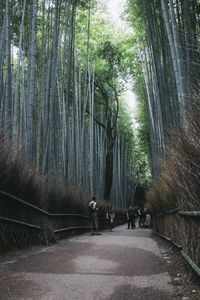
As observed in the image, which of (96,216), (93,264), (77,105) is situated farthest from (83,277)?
(77,105)

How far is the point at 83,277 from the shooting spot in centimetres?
358

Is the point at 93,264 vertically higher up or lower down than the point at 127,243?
lower down

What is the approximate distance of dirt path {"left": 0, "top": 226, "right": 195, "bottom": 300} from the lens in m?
2.96

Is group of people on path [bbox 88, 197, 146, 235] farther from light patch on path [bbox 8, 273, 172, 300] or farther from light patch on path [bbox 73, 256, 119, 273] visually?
light patch on path [bbox 8, 273, 172, 300]

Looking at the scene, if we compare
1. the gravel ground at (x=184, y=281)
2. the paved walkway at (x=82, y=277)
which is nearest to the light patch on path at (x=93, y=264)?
the paved walkway at (x=82, y=277)

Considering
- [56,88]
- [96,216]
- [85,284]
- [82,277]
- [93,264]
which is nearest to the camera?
[85,284]

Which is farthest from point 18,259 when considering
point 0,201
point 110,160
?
point 110,160

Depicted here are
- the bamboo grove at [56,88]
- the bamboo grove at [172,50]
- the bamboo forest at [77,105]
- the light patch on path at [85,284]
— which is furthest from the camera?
the bamboo grove at [56,88]

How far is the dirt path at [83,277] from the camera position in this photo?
9.70ft

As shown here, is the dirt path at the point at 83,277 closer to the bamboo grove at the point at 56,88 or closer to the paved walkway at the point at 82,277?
the paved walkway at the point at 82,277

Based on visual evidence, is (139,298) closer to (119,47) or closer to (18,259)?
(18,259)

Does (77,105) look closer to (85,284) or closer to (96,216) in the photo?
(96,216)

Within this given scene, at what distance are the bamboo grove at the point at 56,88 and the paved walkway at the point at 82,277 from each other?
161 centimetres

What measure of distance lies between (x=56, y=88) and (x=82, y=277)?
8633 millimetres
